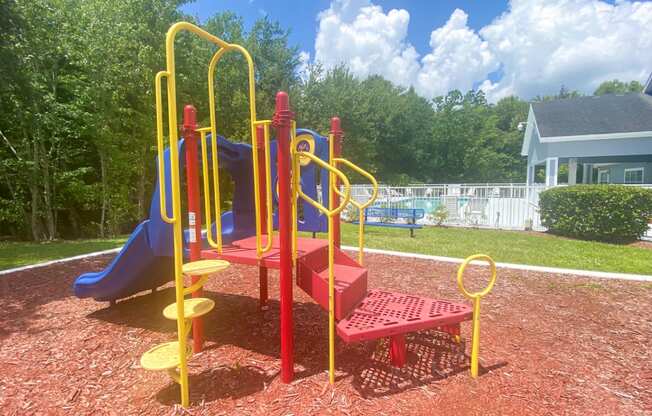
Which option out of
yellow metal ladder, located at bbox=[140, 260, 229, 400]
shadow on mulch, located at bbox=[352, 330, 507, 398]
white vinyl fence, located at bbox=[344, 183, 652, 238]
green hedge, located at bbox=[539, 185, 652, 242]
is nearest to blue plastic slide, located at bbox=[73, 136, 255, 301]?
yellow metal ladder, located at bbox=[140, 260, 229, 400]

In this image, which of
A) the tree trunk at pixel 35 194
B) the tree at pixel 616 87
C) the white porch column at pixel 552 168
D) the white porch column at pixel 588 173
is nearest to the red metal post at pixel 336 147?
the tree trunk at pixel 35 194

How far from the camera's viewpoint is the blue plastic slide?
3389 mm

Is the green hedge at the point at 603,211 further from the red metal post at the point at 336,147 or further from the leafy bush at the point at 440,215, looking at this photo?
the red metal post at the point at 336,147

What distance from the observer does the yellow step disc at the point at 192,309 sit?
251cm

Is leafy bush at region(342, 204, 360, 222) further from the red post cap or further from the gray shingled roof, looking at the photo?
the red post cap

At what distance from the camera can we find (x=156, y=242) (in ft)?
11.2

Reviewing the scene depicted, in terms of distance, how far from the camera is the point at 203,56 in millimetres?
16047

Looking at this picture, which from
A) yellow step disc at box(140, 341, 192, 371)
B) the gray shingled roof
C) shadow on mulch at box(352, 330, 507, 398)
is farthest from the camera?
the gray shingled roof

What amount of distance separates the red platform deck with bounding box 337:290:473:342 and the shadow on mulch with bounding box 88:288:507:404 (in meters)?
0.43

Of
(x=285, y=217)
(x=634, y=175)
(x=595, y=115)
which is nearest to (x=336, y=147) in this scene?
(x=285, y=217)

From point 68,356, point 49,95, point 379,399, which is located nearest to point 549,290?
point 379,399

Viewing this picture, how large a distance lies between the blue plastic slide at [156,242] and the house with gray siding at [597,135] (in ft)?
44.9

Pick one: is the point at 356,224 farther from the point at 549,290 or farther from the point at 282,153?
the point at 282,153

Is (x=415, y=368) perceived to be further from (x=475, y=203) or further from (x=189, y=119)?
(x=475, y=203)
